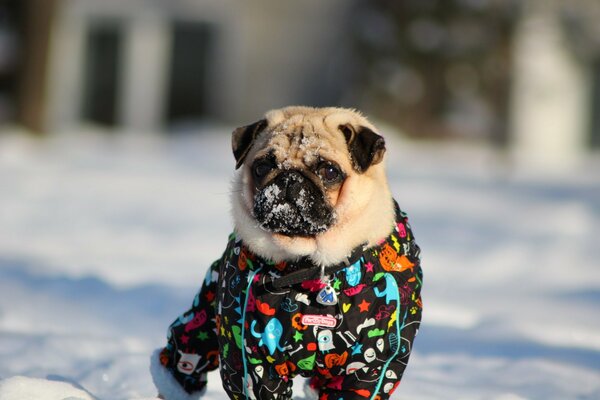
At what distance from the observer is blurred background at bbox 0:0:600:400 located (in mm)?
5199

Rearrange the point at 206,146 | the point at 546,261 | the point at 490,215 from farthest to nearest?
the point at 206,146, the point at 490,215, the point at 546,261

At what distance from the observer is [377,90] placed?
17.6 meters

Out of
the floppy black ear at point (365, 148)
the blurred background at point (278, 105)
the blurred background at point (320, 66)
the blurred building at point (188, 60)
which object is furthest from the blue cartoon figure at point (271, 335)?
the blurred building at point (188, 60)

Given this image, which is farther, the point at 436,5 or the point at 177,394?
the point at 436,5

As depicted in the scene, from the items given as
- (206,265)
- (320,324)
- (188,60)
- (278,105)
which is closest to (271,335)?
(320,324)

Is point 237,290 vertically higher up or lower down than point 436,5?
lower down

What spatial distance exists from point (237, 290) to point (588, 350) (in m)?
2.75

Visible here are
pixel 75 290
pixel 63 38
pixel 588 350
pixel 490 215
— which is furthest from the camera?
pixel 63 38

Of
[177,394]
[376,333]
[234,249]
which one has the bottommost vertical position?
[177,394]

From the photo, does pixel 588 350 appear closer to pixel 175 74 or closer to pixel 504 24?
pixel 504 24

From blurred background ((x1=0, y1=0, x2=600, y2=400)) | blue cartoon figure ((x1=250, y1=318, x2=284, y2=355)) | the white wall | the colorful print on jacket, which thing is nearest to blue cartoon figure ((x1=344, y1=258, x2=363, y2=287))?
the colorful print on jacket

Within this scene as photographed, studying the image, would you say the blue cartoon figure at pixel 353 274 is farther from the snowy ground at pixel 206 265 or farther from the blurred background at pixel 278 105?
the blurred background at pixel 278 105

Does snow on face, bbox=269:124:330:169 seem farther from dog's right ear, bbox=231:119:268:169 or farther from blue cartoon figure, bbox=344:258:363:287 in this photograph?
blue cartoon figure, bbox=344:258:363:287

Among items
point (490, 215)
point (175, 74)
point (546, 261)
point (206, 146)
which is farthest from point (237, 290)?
point (175, 74)
